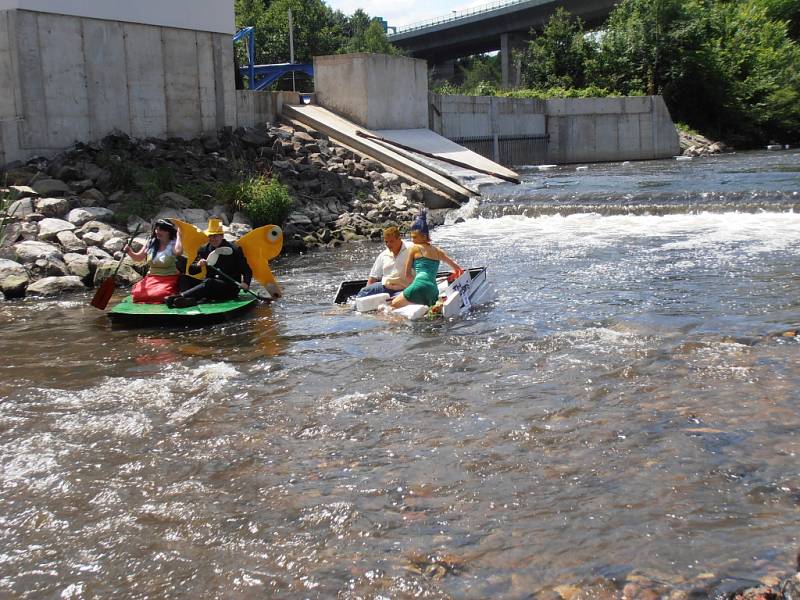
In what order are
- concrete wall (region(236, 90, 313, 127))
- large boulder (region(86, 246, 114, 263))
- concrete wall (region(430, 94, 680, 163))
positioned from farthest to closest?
concrete wall (region(430, 94, 680, 163)) < concrete wall (region(236, 90, 313, 127)) < large boulder (region(86, 246, 114, 263))

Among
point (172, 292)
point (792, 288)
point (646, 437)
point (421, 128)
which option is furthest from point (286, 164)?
point (646, 437)

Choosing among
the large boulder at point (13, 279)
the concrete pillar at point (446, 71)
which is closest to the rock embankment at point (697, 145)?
the large boulder at point (13, 279)

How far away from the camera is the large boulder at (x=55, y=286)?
12289mm

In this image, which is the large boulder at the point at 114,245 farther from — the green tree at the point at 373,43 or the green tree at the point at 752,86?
the green tree at the point at 373,43

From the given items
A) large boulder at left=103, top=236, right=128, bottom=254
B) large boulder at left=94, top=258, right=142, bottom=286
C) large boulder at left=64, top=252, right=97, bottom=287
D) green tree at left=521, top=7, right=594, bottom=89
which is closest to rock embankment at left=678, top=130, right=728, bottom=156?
green tree at left=521, top=7, right=594, bottom=89

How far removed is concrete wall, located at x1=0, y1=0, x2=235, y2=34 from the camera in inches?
685

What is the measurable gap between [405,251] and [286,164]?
10254 millimetres

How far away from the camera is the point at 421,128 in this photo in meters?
26.6

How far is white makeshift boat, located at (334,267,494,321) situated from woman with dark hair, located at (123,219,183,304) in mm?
2051

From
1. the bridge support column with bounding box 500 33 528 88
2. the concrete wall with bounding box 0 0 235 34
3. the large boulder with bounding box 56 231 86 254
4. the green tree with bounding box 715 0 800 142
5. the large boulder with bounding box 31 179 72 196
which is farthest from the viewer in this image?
the bridge support column with bounding box 500 33 528 88

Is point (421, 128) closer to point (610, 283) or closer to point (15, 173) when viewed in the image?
point (15, 173)

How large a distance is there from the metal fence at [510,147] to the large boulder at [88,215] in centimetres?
1614

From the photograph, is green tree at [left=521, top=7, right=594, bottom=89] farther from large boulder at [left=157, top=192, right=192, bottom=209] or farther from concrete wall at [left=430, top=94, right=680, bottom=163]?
large boulder at [left=157, top=192, right=192, bottom=209]

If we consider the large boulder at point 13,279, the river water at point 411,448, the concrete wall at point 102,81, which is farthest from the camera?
the concrete wall at point 102,81
